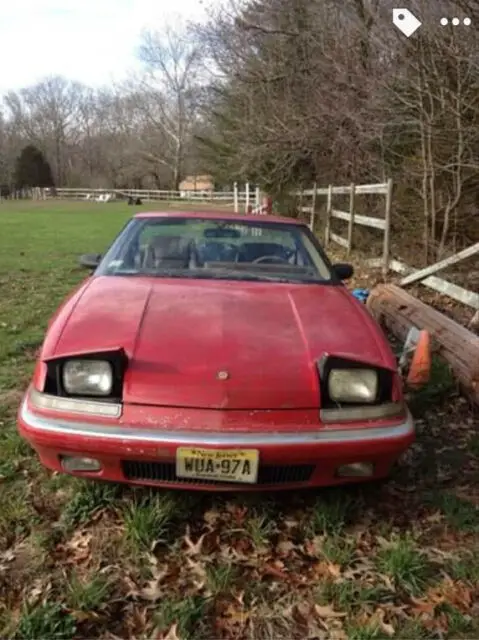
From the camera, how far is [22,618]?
2082mm

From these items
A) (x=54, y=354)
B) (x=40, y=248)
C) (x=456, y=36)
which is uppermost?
(x=456, y=36)

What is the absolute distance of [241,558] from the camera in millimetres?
2520

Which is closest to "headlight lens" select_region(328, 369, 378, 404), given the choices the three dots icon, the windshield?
the windshield

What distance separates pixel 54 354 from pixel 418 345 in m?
2.96

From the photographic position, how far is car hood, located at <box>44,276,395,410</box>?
7.96 ft

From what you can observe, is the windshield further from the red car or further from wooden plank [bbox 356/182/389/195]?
wooden plank [bbox 356/182/389/195]

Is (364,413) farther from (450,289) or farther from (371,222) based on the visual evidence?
(371,222)

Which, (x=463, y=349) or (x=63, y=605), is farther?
(x=463, y=349)

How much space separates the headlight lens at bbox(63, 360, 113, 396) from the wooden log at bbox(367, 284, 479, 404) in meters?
2.71

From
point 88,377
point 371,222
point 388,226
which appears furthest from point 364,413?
point 371,222

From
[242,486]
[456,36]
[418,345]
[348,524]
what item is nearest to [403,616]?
[348,524]

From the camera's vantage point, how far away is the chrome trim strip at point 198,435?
2.32m

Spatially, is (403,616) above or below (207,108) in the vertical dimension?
below

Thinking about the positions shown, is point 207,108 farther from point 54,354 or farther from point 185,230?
point 54,354
